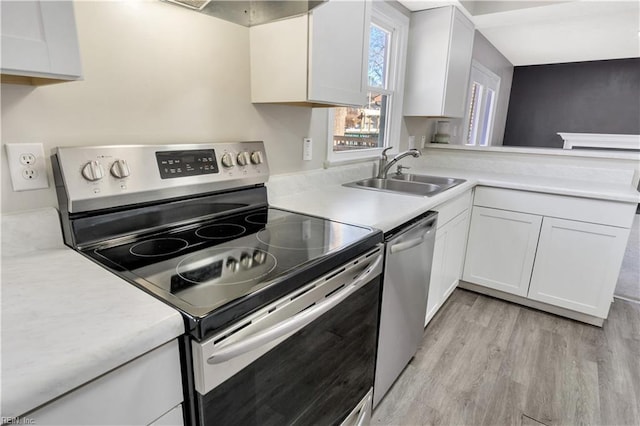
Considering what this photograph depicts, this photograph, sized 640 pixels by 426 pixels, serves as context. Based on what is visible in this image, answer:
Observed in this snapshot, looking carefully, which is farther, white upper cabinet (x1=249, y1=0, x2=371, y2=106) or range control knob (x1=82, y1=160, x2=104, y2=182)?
Answer: white upper cabinet (x1=249, y1=0, x2=371, y2=106)

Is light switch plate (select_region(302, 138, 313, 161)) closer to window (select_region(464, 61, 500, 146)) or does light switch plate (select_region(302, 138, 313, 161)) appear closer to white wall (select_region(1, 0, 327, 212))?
white wall (select_region(1, 0, 327, 212))

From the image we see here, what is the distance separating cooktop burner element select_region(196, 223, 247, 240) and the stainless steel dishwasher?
55 cm

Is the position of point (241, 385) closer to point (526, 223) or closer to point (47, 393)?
point (47, 393)

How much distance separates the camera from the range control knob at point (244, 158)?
1381 mm

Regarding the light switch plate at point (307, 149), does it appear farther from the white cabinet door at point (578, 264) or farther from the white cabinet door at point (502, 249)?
the white cabinet door at point (578, 264)

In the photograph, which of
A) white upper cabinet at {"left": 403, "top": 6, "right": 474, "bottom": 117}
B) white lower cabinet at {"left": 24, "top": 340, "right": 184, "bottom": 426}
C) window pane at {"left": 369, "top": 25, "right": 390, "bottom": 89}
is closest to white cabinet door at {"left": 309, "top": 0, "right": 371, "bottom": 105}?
window pane at {"left": 369, "top": 25, "right": 390, "bottom": 89}

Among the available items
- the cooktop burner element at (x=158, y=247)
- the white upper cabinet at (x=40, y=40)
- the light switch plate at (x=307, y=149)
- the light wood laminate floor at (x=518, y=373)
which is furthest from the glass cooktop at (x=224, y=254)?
the light wood laminate floor at (x=518, y=373)

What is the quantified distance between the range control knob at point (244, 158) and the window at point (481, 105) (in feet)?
10.9

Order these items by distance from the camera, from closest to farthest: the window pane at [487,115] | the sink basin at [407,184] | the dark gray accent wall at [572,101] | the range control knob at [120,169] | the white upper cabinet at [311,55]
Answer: the range control knob at [120,169] < the white upper cabinet at [311,55] < the sink basin at [407,184] < the window pane at [487,115] < the dark gray accent wall at [572,101]

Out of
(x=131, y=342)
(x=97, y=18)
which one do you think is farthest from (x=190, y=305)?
(x=97, y=18)

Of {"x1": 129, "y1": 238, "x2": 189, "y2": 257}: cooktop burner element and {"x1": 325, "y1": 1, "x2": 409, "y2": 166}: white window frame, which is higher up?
{"x1": 325, "y1": 1, "x2": 409, "y2": 166}: white window frame

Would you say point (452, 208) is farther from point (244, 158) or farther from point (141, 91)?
point (141, 91)

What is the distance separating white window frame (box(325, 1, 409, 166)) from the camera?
2.21 m

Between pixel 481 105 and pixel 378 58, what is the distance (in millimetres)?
2825
